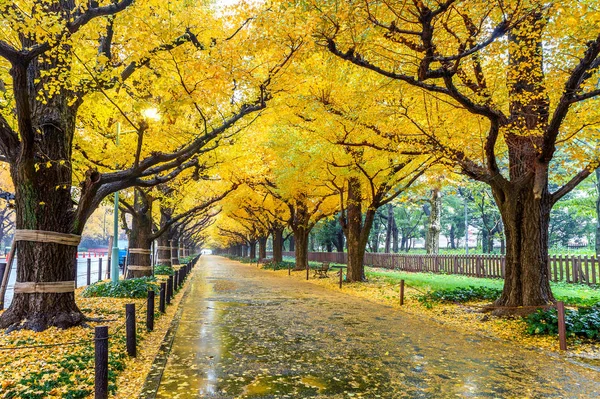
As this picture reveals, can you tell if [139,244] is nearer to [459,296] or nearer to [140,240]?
[140,240]

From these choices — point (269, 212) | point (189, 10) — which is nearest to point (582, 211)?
point (269, 212)

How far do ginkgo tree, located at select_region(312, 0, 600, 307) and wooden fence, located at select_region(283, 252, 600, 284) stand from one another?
829 cm

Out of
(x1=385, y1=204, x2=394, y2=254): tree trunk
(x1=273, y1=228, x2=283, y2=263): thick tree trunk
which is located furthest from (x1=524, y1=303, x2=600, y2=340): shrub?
(x1=385, y1=204, x2=394, y2=254): tree trunk

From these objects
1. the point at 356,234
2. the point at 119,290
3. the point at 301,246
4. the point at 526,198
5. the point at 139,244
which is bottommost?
the point at 119,290

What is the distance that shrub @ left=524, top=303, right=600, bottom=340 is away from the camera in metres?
8.20

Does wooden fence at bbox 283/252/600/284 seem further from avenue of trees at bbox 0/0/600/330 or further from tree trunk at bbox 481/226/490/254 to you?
tree trunk at bbox 481/226/490/254

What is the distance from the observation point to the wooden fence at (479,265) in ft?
57.2

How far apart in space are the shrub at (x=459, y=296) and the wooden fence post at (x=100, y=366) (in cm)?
1022

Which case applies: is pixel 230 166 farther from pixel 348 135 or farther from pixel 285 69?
pixel 285 69

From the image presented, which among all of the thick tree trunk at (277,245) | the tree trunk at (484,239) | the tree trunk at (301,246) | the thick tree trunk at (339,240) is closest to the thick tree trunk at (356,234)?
the tree trunk at (301,246)

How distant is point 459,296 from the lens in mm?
13391

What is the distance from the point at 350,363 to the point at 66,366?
13.4 feet

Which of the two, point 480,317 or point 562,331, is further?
point 480,317

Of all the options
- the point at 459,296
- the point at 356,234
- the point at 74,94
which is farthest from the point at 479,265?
the point at 74,94
